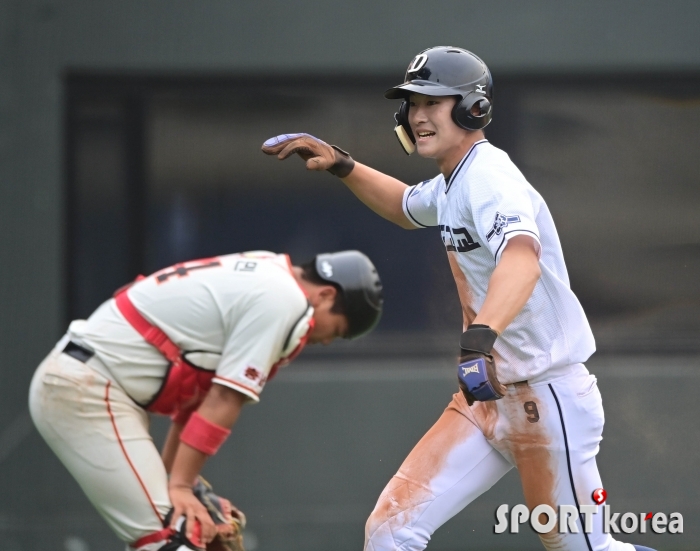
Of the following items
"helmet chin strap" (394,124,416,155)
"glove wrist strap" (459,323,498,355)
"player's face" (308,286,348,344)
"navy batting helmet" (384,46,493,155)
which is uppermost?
"navy batting helmet" (384,46,493,155)

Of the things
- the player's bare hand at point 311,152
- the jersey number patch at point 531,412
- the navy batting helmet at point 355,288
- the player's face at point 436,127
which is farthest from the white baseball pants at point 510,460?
the player's bare hand at point 311,152

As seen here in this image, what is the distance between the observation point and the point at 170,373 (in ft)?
13.0

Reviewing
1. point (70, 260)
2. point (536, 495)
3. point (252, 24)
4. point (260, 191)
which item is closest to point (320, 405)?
point (260, 191)

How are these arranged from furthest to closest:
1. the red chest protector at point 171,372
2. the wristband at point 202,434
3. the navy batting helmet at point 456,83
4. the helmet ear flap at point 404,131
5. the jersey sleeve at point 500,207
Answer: the red chest protector at point 171,372 < the wristband at point 202,434 < the helmet ear flap at point 404,131 < the navy batting helmet at point 456,83 < the jersey sleeve at point 500,207

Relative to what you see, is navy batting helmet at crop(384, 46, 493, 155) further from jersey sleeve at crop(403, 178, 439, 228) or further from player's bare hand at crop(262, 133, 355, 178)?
player's bare hand at crop(262, 133, 355, 178)

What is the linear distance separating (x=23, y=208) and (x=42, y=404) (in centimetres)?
262

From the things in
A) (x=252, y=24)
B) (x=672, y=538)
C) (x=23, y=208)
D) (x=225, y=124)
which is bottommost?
(x=672, y=538)

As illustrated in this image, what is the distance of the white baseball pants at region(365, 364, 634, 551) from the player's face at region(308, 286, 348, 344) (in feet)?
2.06

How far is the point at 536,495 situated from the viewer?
346 centimetres

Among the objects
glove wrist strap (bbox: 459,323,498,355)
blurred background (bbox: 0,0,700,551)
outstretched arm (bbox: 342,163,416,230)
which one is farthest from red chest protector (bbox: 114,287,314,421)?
blurred background (bbox: 0,0,700,551)

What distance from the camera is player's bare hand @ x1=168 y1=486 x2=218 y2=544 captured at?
3.90 m

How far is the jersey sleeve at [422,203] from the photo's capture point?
3.94 metres

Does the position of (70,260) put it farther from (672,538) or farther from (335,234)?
(672,538)

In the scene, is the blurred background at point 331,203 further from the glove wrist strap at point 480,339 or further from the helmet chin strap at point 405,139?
the glove wrist strap at point 480,339
